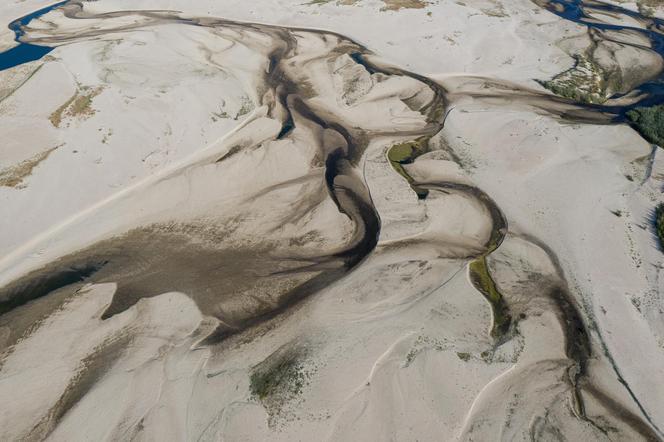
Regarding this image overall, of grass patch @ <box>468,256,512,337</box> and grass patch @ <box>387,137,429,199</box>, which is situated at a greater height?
grass patch @ <box>387,137,429,199</box>

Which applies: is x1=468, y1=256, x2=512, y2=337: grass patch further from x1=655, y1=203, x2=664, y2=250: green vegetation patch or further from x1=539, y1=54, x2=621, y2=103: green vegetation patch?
x1=539, y1=54, x2=621, y2=103: green vegetation patch

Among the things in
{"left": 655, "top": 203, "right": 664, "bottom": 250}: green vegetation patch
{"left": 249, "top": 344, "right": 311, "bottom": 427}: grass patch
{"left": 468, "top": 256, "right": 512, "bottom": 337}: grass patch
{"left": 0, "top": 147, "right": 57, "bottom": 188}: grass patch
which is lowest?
{"left": 655, "top": 203, "right": 664, "bottom": 250}: green vegetation patch

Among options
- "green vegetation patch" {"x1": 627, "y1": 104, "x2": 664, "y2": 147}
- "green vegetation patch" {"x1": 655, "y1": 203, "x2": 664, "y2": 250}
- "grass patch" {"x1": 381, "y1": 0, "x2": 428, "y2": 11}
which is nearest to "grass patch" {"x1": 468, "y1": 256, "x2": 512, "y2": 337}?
"green vegetation patch" {"x1": 655, "y1": 203, "x2": 664, "y2": 250}

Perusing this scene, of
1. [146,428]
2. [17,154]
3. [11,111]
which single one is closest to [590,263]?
[146,428]

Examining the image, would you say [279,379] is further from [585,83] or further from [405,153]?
[585,83]

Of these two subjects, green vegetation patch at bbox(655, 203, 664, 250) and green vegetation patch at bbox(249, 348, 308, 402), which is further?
green vegetation patch at bbox(655, 203, 664, 250)

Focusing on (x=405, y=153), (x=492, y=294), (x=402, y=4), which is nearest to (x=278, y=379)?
(x=492, y=294)

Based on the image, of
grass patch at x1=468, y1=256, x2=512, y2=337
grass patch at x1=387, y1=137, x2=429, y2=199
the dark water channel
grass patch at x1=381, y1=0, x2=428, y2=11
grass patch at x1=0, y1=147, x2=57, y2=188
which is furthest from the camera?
grass patch at x1=381, y1=0, x2=428, y2=11
